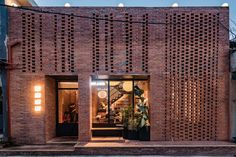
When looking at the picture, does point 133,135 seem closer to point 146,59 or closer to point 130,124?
point 130,124

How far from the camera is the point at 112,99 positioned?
16.2m

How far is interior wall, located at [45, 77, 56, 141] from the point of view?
47.9ft

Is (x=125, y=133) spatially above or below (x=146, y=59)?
below

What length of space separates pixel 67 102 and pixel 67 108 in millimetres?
355

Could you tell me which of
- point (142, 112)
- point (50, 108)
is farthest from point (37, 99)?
point (142, 112)

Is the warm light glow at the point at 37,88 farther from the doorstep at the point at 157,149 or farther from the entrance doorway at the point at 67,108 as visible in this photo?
the doorstep at the point at 157,149

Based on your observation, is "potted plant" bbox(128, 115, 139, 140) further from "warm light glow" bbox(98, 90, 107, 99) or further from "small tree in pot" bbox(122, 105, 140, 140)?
"warm light glow" bbox(98, 90, 107, 99)

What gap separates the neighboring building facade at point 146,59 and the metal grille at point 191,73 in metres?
0.05

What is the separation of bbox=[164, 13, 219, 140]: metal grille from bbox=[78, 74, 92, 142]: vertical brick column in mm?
3850

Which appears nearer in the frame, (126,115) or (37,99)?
(37,99)

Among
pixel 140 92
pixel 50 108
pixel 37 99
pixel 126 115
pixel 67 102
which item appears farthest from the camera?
pixel 67 102

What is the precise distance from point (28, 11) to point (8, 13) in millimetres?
958

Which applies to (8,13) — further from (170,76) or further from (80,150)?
(170,76)

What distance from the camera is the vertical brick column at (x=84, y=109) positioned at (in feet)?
46.7
